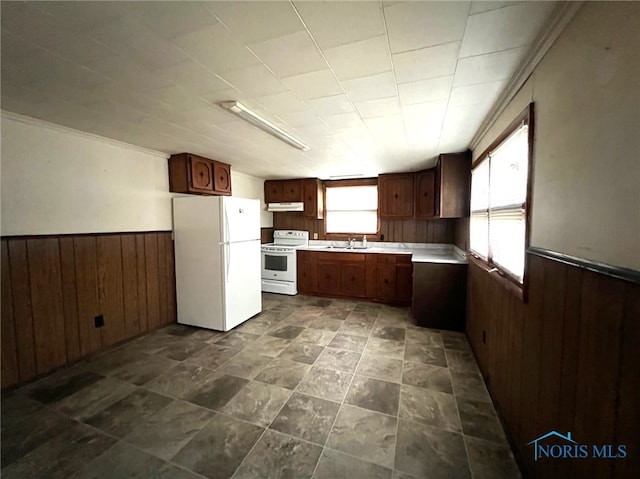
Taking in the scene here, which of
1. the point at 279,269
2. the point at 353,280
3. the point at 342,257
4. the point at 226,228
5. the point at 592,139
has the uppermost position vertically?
the point at 592,139

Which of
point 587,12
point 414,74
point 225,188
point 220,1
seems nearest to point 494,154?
point 414,74

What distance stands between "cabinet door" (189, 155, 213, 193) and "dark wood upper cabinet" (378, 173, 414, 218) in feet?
9.75

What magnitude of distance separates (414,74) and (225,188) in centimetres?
326

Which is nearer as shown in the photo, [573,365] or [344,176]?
[573,365]

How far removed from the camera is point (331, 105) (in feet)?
6.54

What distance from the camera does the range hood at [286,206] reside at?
17.3ft

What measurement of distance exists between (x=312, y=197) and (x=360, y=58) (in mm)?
3805

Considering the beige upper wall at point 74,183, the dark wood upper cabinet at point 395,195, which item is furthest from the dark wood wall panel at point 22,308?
the dark wood upper cabinet at point 395,195

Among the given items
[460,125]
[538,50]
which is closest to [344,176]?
[460,125]

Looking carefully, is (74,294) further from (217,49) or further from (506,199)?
(506,199)

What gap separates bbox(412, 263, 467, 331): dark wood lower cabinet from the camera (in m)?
3.31

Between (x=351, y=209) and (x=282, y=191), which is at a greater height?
(x=282, y=191)

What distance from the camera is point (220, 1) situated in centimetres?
105

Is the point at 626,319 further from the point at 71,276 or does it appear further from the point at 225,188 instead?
the point at 225,188
